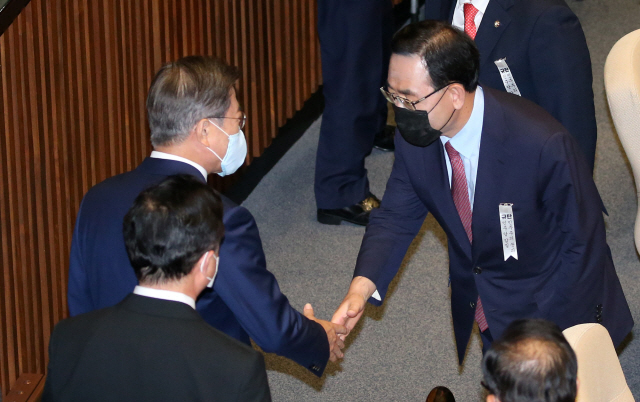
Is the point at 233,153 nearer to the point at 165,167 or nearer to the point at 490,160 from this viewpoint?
the point at 165,167

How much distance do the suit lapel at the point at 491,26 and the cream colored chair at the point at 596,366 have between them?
52.7 inches

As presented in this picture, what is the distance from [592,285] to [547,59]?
94 centimetres

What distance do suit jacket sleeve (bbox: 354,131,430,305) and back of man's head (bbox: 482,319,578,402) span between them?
42.6 inches

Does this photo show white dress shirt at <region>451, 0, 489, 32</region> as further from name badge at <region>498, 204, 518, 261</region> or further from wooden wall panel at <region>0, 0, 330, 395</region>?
wooden wall panel at <region>0, 0, 330, 395</region>

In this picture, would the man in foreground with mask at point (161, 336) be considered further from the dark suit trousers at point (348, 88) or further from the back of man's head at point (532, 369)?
the dark suit trousers at point (348, 88)

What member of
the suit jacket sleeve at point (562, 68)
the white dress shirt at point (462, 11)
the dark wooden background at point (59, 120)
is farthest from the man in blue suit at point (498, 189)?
the dark wooden background at point (59, 120)

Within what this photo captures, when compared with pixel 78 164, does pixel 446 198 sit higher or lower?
higher

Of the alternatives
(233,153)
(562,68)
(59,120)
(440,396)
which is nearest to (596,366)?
(440,396)

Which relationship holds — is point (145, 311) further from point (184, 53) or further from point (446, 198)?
point (184, 53)

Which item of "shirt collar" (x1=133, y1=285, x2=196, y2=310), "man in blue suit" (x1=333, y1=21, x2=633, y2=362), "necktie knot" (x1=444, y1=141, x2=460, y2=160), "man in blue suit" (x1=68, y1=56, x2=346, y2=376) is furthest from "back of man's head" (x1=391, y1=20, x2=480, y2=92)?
"shirt collar" (x1=133, y1=285, x2=196, y2=310)

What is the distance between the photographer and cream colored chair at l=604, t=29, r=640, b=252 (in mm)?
2996

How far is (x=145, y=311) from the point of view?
1657 mm

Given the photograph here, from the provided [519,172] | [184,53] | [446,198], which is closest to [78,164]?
[184,53]

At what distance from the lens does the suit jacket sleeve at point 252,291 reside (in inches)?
81.2
